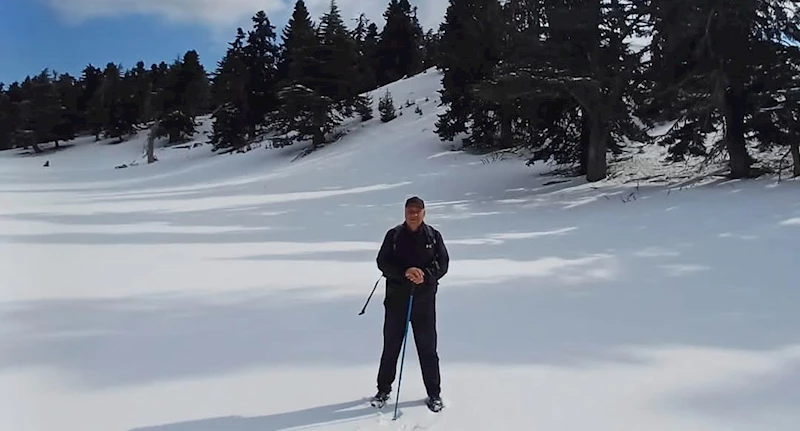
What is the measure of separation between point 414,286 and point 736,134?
13961 millimetres

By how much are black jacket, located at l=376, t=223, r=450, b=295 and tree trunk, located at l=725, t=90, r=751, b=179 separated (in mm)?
13513

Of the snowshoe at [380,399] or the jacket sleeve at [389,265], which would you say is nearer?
the jacket sleeve at [389,265]

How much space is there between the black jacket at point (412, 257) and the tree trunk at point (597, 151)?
47.9ft

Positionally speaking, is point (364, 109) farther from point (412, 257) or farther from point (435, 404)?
point (435, 404)

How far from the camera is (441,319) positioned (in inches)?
254

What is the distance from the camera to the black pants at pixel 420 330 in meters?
4.23

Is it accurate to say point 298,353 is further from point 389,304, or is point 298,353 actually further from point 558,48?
point 558,48

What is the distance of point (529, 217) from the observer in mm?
13906

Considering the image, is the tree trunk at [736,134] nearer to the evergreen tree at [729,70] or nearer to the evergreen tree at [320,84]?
the evergreen tree at [729,70]

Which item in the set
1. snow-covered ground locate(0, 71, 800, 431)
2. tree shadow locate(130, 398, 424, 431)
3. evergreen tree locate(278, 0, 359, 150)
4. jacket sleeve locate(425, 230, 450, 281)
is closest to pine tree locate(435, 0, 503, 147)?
evergreen tree locate(278, 0, 359, 150)

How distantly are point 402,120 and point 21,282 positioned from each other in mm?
25480

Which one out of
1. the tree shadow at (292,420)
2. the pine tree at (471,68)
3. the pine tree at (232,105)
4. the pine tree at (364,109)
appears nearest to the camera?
the tree shadow at (292,420)

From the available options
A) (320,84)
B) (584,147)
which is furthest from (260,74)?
(584,147)

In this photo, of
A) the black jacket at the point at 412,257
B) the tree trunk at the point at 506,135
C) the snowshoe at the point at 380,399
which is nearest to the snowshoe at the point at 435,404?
the snowshoe at the point at 380,399
